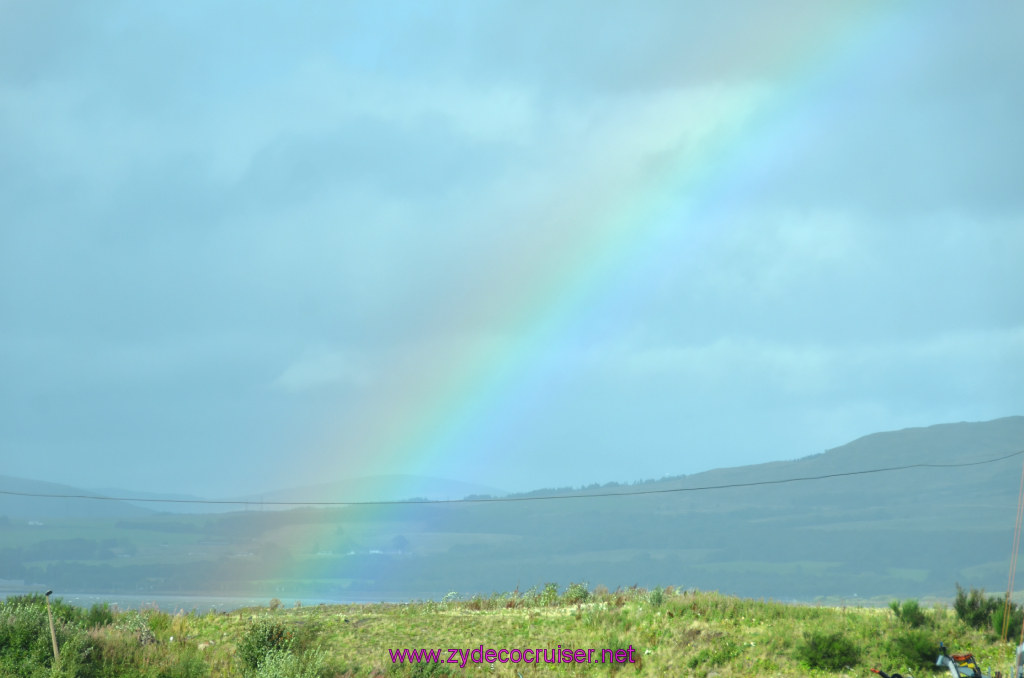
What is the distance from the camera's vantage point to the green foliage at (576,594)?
40.1 meters

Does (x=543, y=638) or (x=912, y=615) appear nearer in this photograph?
(x=912, y=615)

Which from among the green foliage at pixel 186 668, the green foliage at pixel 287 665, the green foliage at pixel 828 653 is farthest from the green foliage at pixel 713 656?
the green foliage at pixel 186 668

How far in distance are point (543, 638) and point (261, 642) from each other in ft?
28.6

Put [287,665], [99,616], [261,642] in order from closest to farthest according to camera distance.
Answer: [287,665], [261,642], [99,616]

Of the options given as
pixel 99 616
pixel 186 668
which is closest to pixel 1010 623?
pixel 186 668

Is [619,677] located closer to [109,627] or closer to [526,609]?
[526,609]

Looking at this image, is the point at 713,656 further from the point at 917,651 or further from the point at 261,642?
the point at 261,642

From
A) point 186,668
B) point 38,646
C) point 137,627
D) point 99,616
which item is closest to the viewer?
point 38,646

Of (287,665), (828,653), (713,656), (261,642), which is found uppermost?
(261,642)

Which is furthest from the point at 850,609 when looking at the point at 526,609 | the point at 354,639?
the point at 354,639

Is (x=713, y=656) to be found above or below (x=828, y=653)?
below

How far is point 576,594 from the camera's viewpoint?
135ft

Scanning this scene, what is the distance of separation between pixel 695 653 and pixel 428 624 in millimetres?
9490

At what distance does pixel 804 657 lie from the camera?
27656mm
